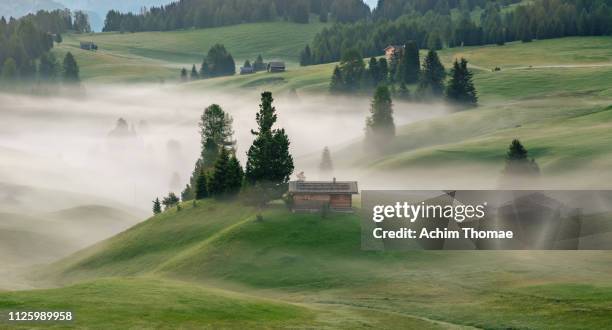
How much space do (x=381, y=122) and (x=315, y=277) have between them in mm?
95861

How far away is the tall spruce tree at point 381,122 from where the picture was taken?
17538cm

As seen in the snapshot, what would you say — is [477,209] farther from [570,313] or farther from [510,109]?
[510,109]

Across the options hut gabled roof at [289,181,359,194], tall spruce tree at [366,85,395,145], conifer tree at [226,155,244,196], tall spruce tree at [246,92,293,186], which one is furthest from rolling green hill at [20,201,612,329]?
tall spruce tree at [366,85,395,145]

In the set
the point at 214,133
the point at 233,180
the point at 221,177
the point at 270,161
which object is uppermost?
the point at 214,133

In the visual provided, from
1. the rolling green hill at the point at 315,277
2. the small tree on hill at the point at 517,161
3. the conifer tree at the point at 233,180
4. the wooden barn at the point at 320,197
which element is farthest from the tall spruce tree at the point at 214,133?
the small tree on hill at the point at 517,161

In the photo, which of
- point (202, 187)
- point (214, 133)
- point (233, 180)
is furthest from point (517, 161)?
point (214, 133)

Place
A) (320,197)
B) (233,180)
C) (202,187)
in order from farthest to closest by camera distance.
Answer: (202,187) → (233,180) → (320,197)

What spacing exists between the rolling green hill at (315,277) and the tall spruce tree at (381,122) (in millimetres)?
70645

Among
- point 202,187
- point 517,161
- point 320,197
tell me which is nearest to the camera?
point 320,197

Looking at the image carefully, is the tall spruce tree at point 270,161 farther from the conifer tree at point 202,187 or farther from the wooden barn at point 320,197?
the conifer tree at point 202,187

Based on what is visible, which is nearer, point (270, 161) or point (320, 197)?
point (320, 197)

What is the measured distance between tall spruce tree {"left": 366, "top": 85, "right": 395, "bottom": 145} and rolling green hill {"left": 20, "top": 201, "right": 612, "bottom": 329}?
70.6 m

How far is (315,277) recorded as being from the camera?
3282 inches

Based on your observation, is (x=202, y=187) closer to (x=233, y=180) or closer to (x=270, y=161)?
(x=233, y=180)
